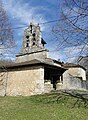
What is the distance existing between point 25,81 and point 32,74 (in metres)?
1.21

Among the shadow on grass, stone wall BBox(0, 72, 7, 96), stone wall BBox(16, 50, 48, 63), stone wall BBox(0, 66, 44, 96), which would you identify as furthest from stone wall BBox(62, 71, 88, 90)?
the shadow on grass

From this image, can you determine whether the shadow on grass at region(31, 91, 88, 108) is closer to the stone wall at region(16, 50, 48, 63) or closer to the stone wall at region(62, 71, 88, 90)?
the stone wall at region(62, 71, 88, 90)

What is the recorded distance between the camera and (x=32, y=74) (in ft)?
68.1

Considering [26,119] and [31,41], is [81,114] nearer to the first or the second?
[26,119]

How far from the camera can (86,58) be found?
14.1 m

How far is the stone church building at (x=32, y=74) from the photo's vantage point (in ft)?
66.8

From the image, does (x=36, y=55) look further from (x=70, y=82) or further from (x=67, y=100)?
(x=67, y=100)

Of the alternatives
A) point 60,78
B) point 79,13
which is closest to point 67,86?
point 60,78

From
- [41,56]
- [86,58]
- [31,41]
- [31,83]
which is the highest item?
[31,41]

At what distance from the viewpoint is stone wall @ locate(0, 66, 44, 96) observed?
66.1ft

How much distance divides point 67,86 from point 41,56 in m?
6.11

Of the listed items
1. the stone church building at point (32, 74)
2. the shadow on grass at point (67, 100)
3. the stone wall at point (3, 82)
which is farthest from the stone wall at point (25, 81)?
the shadow on grass at point (67, 100)

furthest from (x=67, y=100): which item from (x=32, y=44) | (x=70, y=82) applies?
(x=32, y=44)

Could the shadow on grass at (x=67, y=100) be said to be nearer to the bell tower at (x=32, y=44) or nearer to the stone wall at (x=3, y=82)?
the stone wall at (x=3, y=82)
